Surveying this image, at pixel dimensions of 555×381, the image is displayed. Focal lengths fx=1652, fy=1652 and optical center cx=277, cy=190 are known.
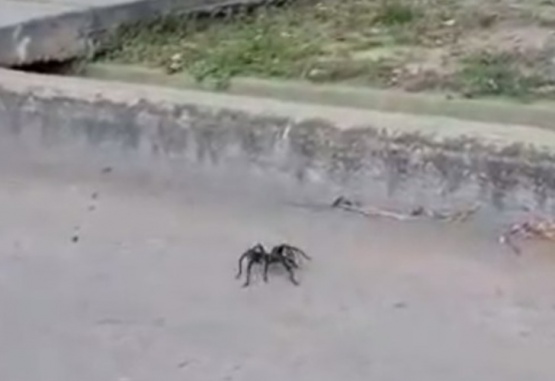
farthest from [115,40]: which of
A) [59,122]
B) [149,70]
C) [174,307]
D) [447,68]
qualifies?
[174,307]

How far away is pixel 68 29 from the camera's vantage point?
16.4 ft

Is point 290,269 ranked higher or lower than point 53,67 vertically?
lower

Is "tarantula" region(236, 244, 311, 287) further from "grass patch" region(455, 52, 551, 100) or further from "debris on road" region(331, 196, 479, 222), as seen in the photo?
"grass patch" region(455, 52, 551, 100)

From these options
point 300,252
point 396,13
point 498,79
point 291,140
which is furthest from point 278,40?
point 300,252

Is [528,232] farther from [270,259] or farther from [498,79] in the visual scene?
[498,79]

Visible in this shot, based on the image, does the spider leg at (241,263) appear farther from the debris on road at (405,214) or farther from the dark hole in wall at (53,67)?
the dark hole in wall at (53,67)

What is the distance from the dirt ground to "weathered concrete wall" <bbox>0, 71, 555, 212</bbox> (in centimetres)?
44

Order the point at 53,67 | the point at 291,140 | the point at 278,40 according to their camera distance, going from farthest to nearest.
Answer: the point at 278,40
the point at 53,67
the point at 291,140

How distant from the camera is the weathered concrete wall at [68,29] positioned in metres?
4.88

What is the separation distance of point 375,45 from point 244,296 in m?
1.58

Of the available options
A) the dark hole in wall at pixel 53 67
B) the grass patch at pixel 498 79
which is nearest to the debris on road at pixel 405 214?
the grass patch at pixel 498 79

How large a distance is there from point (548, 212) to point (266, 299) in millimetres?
695

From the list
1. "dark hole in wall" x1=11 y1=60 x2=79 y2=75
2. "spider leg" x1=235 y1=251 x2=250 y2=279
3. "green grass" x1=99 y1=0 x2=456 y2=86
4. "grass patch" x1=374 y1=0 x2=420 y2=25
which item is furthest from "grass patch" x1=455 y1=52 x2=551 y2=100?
"dark hole in wall" x1=11 y1=60 x2=79 y2=75

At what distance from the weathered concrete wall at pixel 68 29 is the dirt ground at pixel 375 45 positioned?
0.05 meters
